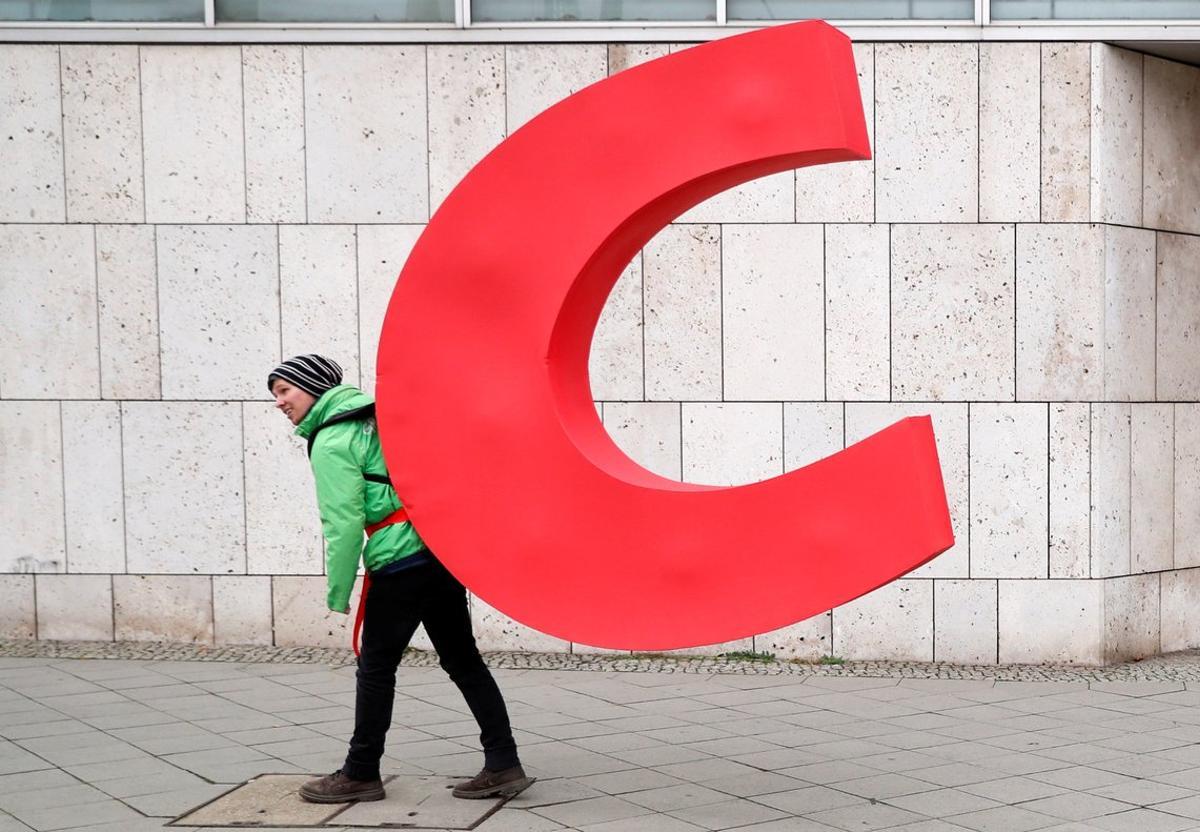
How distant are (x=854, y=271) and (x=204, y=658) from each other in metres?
4.57

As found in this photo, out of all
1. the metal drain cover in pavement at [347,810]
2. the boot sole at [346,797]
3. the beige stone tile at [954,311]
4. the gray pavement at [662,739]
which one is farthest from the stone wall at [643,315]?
the boot sole at [346,797]

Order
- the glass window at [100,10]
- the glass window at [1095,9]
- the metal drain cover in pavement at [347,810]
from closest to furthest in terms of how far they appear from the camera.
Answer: the metal drain cover in pavement at [347,810], the glass window at [1095,9], the glass window at [100,10]

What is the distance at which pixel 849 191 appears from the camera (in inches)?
315

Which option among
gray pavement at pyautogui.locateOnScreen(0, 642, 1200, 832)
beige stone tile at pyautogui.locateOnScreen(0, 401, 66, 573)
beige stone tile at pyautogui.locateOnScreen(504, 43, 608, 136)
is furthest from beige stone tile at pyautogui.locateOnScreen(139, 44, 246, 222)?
gray pavement at pyautogui.locateOnScreen(0, 642, 1200, 832)

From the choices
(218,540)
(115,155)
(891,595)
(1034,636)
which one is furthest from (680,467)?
(115,155)

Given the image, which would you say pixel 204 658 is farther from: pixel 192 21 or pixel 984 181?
pixel 984 181

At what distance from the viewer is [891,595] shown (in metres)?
7.98

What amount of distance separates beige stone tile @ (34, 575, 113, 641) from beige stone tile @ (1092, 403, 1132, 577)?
19.9 ft

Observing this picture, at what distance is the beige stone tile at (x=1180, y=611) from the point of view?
27.5ft

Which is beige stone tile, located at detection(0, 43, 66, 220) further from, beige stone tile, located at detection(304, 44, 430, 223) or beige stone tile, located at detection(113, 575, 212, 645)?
beige stone tile, located at detection(113, 575, 212, 645)

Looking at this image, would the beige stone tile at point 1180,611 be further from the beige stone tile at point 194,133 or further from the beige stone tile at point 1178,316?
the beige stone tile at point 194,133

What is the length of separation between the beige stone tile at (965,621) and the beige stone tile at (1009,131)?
2.24 meters

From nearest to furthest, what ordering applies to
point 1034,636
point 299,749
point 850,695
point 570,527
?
point 570,527 < point 299,749 < point 850,695 < point 1034,636

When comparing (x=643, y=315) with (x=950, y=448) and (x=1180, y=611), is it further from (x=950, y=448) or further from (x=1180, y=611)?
(x=1180, y=611)
